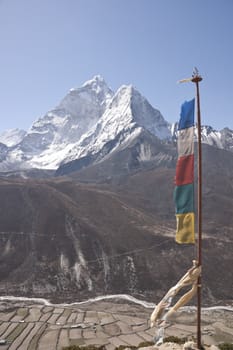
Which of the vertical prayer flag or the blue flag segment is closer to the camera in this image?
the vertical prayer flag

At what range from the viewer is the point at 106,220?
9975cm

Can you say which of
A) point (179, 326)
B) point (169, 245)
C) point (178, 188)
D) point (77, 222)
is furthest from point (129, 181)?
point (178, 188)

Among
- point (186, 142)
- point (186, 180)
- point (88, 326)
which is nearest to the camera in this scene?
point (186, 180)

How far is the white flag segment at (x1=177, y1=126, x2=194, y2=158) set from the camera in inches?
595

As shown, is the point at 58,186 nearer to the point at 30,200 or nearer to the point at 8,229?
the point at 30,200

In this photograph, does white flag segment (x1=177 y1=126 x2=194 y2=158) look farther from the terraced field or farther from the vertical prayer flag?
the terraced field

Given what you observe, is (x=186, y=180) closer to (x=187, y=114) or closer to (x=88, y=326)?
(x=187, y=114)

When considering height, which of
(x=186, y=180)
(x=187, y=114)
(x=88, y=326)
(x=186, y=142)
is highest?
(x=187, y=114)

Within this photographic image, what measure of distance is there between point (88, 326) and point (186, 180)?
3324 centimetres

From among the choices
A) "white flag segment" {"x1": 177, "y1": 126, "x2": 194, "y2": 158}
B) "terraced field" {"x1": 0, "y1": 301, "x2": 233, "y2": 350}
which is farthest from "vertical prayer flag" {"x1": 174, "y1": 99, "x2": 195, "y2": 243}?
"terraced field" {"x1": 0, "y1": 301, "x2": 233, "y2": 350}

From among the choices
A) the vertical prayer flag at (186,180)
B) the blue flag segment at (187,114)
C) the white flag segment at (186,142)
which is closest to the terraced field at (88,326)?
the vertical prayer flag at (186,180)

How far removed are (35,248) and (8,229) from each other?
1390 centimetres

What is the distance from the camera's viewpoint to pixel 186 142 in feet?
50.1

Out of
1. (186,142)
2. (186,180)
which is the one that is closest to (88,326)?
(186,180)
